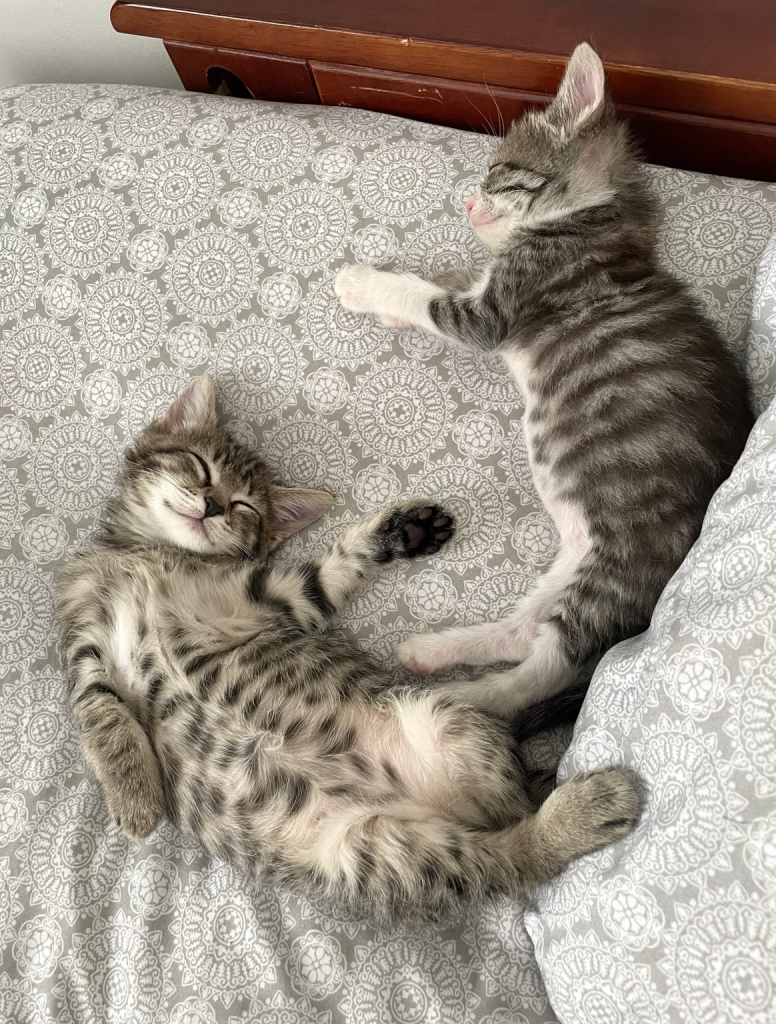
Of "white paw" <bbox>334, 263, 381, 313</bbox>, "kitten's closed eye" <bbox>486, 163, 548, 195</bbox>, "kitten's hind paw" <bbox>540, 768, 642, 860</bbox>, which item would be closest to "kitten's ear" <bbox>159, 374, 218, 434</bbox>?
"white paw" <bbox>334, 263, 381, 313</bbox>

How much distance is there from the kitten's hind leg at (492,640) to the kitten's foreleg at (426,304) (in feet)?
1.57

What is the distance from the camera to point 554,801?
1085 millimetres

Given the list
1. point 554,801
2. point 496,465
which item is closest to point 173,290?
point 496,465

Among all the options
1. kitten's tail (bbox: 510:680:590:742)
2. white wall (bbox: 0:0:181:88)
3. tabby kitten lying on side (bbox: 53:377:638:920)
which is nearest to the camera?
tabby kitten lying on side (bbox: 53:377:638:920)

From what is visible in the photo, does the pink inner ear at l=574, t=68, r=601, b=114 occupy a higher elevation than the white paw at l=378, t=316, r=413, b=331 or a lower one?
higher

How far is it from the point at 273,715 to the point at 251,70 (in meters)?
1.54

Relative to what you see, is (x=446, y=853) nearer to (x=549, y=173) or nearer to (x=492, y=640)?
(x=492, y=640)

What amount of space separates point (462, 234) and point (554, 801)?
3.82 feet

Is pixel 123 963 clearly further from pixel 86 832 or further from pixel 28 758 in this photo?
pixel 28 758

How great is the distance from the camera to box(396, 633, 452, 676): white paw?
1319mm

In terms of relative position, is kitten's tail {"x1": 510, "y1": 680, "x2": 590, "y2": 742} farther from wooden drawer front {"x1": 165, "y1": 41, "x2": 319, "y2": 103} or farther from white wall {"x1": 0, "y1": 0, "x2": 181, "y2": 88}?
white wall {"x1": 0, "y1": 0, "x2": 181, "y2": 88}

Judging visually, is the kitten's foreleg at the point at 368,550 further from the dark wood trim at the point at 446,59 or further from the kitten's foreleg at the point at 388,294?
the dark wood trim at the point at 446,59

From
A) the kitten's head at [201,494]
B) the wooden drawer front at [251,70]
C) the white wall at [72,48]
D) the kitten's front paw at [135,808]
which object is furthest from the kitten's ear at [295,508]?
the white wall at [72,48]

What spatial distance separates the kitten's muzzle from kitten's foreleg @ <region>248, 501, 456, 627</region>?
Answer: 23 centimetres
